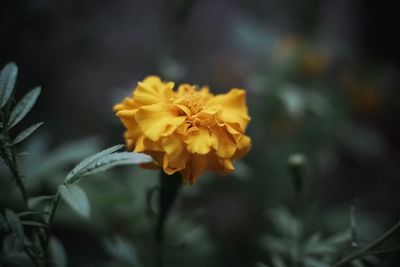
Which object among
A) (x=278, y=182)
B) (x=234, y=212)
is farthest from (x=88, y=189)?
(x=234, y=212)

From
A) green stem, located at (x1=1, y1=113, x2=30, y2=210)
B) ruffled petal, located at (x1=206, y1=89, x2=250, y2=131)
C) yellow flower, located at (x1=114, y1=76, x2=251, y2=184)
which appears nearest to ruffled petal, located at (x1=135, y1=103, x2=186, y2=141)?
yellow flower, located at (x1=114, y1=76, x2=251, y2=184)

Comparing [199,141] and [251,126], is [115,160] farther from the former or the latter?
[251,126]

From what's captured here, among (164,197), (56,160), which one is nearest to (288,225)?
(164,197)

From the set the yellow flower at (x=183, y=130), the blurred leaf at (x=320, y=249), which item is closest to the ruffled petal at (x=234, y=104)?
the yellow flower at (x=183, y=130)

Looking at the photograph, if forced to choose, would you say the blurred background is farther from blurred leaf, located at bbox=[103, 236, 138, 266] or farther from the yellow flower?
the yellow flower

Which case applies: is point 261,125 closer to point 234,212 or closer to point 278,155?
point 278,155
